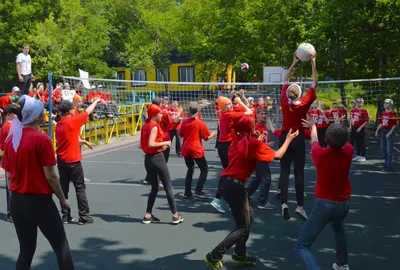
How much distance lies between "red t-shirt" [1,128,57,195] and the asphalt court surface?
1675 mm

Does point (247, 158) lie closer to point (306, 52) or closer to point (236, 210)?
point (236, 210)

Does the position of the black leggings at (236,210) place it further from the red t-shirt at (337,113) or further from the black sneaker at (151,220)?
the red t-shirt at (337,113)

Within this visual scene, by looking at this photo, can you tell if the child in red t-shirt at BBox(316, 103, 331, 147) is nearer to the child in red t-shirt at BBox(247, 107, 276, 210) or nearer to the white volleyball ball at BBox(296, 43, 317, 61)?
the child in red t-shirt at BBox(247, 107, 276, 210)

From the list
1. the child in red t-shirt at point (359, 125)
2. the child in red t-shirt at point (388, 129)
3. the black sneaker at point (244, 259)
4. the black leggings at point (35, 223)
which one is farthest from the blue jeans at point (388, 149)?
the black leggings at point (35, 223)

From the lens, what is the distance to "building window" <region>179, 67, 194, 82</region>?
37219mm

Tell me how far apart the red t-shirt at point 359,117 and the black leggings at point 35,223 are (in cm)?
1079

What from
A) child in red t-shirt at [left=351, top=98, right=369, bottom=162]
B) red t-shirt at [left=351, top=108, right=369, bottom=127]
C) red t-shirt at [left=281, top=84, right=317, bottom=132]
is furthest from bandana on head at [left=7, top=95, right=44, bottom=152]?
red t-shirt at [left=351, top=108, right=369, bottom=127]

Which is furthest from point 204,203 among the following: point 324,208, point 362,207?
point 324,208

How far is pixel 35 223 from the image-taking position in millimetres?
4309

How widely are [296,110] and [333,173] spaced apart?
1961 mm

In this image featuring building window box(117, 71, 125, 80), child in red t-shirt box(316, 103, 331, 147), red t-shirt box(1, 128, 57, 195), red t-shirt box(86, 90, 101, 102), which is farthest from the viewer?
building window box(117, 71, 125, 80)

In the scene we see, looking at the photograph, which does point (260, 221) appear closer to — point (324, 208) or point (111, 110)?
point (324, 208)

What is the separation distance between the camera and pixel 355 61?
20047mm

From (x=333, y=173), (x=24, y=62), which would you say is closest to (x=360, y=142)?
(x=333, y=173)
